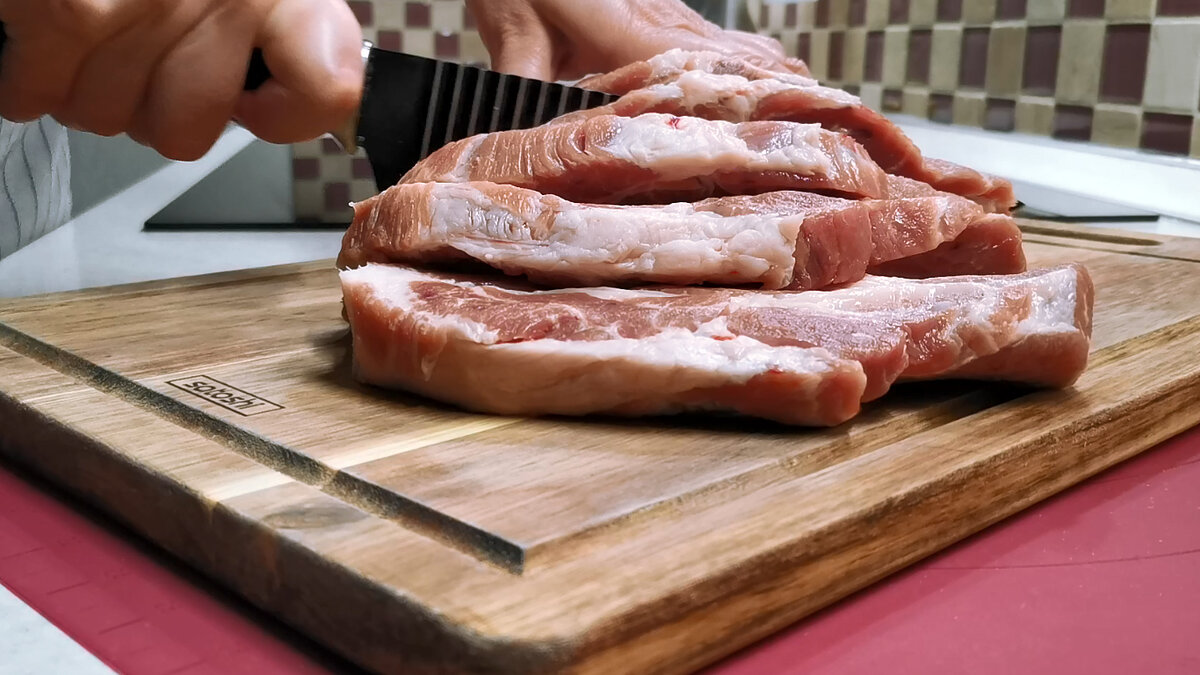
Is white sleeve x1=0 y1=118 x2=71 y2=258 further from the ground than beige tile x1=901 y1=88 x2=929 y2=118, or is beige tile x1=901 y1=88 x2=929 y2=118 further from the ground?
beige tile x1=901 y1=88 x2=929 y2=118

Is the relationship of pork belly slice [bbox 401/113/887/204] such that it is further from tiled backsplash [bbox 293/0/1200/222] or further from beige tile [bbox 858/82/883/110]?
beige tile [bbox 858/82/883/110]

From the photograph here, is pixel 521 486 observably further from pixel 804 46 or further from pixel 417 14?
pixel 804 46

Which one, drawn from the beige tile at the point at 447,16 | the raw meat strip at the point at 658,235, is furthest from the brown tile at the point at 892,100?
the raw meat strip at the point at 658,235

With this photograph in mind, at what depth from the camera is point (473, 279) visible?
154 centimetres

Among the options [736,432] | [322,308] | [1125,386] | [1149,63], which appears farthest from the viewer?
[1149,63]

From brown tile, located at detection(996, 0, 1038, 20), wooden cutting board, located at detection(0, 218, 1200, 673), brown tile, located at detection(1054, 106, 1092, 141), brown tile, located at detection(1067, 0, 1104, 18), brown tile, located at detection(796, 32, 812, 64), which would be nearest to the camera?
wooden cutting board, located at detection(0, 218, 1200, 673)

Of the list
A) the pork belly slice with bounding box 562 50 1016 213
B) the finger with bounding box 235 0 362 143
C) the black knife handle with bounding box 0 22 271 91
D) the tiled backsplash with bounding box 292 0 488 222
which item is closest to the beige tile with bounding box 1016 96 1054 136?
the pork belly slice with bounding box 562 50 1016 213

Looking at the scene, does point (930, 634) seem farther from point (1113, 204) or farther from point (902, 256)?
point (1113, 204)

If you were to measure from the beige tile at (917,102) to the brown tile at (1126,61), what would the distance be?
74 centimetres

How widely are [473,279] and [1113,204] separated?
2493 millimetres

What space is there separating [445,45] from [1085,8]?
7.10 feet

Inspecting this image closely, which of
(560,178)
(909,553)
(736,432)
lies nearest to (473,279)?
(560,178)

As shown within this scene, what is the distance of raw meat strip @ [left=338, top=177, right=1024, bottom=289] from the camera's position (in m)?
1.44

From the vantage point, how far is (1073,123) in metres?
3.47
